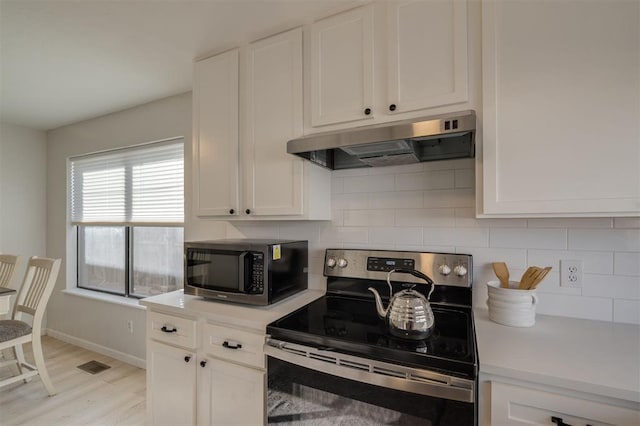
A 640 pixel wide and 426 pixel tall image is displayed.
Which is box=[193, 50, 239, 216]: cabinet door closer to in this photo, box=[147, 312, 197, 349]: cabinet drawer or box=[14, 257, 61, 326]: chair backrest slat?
box=[147, 312, 197, 349]: cabinet drawer

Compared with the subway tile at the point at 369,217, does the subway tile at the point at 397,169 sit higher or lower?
higher

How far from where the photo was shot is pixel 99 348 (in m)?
3.13

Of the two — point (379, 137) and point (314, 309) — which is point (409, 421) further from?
point (379, 137)

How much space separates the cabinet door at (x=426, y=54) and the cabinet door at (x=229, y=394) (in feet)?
4.43

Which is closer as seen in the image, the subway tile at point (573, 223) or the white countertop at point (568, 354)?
the white countertop at point (568, 354)

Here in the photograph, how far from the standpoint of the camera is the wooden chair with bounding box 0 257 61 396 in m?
2.32

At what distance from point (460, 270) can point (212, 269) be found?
1.26 meters

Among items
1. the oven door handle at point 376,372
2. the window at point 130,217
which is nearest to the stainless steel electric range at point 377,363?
the oven door handle at point 376,372

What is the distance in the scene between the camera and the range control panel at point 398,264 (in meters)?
1.47

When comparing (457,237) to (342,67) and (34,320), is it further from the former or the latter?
(34,320)

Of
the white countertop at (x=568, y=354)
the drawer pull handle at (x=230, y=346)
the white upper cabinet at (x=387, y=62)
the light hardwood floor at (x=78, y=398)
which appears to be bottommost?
the light hardwood floor at (x=78, y=398)

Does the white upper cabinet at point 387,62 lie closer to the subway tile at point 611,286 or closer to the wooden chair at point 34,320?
the subway tile at point 611,286

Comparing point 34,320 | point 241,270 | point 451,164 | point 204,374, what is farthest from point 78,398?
point 451,164

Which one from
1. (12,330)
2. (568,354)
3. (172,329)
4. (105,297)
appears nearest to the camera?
(568,354)
